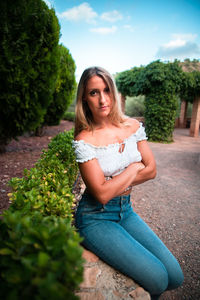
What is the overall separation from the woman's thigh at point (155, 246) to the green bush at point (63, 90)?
24.8 feet

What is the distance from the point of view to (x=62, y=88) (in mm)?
8781

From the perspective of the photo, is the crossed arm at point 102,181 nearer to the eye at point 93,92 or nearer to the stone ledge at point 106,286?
the stone ledge at point 106,286

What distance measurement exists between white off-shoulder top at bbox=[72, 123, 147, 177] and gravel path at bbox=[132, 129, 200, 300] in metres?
1.61

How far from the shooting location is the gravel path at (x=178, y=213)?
7.98ft

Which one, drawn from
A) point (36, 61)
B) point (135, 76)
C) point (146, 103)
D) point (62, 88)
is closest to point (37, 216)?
point (36, 61)

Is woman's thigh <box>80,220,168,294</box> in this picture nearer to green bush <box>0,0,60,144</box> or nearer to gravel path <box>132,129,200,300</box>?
gravel path <box>132,129,200,300</box>

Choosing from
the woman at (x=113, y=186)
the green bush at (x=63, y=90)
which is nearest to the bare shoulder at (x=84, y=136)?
the woman at (x=113, y=186)

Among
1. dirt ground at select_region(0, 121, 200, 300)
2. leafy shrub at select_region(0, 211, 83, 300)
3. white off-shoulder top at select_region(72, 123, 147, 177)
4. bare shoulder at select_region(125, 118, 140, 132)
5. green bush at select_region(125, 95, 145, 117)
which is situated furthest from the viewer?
green bush at select_region(125, 95, 145, 117)

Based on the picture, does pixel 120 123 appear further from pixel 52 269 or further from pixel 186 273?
pixel 186 273

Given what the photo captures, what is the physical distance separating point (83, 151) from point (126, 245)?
3.00 ft

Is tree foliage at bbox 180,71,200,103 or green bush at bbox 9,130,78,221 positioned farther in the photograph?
tree foliage at bbox 180,71,200,103

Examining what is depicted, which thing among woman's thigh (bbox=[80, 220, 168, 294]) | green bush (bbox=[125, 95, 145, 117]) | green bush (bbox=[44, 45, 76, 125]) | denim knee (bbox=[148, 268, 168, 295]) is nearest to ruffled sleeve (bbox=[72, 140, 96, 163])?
woman's thigh (bbox=[80, 220, 168, 294])

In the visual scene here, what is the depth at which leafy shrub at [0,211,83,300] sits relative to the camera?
0.75 m

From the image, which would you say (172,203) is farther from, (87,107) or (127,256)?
(87,107)
